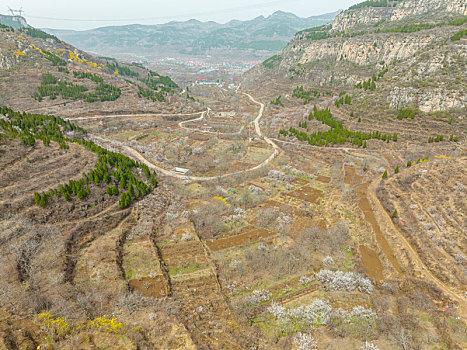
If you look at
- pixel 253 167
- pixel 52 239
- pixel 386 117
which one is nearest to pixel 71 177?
pixel 52 239

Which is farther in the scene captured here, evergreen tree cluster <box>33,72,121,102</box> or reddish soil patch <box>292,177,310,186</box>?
evergreen tree cluster <box>33,72,121,102</box>

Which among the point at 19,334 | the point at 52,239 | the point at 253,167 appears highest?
the point at 19,334

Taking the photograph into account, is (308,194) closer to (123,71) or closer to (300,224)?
(300,224)

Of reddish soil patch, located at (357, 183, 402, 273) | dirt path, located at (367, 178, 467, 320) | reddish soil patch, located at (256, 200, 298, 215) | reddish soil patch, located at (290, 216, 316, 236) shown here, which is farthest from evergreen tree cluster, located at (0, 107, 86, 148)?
dirt path, located at (367, 178, 467, 320)

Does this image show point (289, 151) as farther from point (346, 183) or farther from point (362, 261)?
point (362, 261)

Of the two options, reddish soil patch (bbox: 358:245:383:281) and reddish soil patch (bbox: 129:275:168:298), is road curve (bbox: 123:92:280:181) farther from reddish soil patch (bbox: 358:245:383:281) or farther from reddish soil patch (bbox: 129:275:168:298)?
reddish soil patch (bbox: 358:245:383:281)

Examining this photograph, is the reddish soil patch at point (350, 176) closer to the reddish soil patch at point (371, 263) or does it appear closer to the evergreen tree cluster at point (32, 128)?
the reddish soil patch at point (371, 263)

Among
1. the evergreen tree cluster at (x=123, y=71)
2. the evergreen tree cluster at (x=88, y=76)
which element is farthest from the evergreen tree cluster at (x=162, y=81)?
the evergreen tree cluster at (x=88, y=76)
